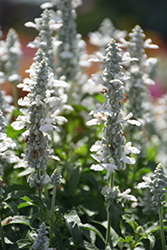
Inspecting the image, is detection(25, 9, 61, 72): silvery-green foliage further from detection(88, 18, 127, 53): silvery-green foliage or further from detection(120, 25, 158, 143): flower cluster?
detection(88, 18, 127, 53): silvery-green foliage

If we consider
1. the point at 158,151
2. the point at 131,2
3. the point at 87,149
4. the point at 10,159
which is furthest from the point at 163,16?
the point at 10,159

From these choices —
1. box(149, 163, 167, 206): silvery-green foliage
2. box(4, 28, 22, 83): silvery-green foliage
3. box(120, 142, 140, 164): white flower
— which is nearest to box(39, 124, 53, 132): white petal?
box(120, 142, 140, 164): white flower

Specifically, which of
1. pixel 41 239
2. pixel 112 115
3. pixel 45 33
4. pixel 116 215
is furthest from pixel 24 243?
pixel 45 33

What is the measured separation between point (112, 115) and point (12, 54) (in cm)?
230

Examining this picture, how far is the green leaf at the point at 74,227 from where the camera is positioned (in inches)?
99.9

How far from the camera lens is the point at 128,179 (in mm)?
3891

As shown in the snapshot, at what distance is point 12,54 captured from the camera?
14.1 ft

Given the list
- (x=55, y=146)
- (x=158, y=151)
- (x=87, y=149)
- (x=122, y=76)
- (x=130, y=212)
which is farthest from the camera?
(x=158, y=151)

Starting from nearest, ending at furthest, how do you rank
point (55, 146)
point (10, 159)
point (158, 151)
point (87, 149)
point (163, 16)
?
point (10, 159) < point (55, 146) < point (87, 149) < point (158, 151) < point (163, 16)

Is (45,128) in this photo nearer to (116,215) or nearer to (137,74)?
(116,215)

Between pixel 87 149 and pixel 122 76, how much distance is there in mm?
1843

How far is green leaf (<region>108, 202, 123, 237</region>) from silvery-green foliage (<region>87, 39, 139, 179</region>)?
0.27 meters

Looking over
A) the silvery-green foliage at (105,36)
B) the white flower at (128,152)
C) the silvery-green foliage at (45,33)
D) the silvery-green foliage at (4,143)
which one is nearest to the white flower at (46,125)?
the silvery-green foliage at (4,143)

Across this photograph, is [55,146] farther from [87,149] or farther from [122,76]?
[122,76]
